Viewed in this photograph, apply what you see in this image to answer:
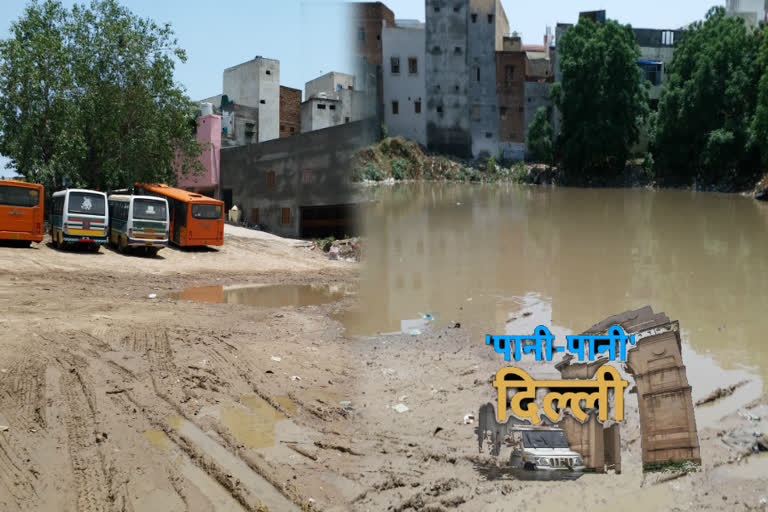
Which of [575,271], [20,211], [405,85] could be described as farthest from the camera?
[405,85]

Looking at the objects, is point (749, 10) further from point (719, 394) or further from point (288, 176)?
point (719, 394)

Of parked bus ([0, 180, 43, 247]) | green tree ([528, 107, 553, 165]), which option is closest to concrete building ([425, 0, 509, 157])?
green tree ([528, 107, 553, 165])

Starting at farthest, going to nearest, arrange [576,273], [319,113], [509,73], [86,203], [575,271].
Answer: [509,73], [319,113], [86,203], [575,271], [576,273]

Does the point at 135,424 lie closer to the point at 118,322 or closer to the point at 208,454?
the point at 208,454

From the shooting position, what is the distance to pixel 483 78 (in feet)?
129

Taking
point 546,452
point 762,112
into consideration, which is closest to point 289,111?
point 762,112

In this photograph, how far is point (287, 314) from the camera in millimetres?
9547

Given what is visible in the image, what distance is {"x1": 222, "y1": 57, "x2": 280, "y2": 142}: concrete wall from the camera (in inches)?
1398

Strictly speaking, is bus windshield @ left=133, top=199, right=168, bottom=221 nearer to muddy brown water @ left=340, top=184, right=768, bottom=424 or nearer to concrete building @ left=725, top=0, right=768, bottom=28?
muddy brown water @ left=340, top=184, right=768, bottom=424

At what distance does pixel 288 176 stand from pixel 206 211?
659cm

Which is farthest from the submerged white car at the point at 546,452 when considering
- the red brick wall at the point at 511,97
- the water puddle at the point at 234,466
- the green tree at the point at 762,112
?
the red brick wall at the point at 511,97

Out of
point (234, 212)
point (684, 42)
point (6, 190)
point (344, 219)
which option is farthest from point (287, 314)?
point (684, 42)

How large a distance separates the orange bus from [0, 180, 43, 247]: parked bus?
3.77 m

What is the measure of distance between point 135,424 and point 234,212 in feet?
73.4
